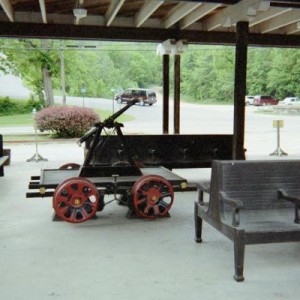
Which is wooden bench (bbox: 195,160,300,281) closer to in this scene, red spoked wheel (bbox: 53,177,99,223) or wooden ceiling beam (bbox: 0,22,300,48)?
red spoked wheel (bbox: 53,177,99,223)

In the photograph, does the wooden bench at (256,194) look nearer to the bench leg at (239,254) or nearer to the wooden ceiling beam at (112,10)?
→ the bench leg at (239,254)

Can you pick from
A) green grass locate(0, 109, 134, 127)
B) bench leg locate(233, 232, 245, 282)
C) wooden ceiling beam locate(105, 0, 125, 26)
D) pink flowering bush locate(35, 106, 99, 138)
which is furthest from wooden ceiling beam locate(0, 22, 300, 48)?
green grass locate(0, 109, 134, 127)

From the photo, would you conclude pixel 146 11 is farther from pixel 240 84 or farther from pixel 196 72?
pixel 196 72

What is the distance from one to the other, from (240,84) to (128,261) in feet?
12.7

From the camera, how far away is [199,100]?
41.2 metres

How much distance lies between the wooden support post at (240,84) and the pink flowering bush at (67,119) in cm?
959

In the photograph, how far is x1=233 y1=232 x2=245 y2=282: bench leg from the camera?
10.7 feet

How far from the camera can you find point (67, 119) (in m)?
15.7

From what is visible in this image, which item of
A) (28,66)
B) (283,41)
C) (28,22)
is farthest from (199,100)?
(28,22)

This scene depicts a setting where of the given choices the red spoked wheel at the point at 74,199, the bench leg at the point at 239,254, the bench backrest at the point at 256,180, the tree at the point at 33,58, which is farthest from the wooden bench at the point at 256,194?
the tree at the point at 33,58

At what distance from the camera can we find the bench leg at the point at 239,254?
10.7 ft

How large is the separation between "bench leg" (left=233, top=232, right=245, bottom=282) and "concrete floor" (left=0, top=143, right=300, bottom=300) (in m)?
0.07

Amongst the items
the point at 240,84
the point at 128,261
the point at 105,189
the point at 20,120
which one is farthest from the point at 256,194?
the point at 20,120

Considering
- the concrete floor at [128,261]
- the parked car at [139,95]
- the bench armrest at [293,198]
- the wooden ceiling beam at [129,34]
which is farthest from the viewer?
the parked car at [139,95]
